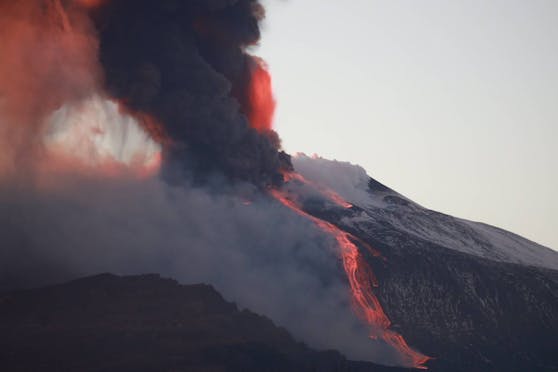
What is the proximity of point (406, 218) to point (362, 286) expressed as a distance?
25561 mm

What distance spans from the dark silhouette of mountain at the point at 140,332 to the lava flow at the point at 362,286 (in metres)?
12.4

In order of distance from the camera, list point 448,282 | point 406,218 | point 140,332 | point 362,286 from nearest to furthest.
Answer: point 140,332
point 362,286
point 448,282
point 406,218

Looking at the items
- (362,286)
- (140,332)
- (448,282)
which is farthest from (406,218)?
(140,332)

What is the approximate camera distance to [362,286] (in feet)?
341

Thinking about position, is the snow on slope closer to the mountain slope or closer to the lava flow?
the mountain slope

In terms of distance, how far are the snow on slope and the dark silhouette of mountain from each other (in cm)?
3731

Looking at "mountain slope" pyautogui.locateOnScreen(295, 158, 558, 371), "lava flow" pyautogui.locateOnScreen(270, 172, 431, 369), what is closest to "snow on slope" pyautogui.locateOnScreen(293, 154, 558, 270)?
"mountain slope" pyautogui.locateOnScreen(295, 158, 558, 371)

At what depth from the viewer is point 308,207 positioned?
116438 mm

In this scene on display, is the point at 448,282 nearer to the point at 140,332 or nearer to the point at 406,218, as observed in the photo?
the point at 406,218

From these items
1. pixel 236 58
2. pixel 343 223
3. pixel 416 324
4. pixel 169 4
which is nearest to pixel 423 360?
pixel 416 324

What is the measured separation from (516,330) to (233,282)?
35114mm

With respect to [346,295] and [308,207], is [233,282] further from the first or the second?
[308,207]

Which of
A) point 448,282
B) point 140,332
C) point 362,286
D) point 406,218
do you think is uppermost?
point 406,218

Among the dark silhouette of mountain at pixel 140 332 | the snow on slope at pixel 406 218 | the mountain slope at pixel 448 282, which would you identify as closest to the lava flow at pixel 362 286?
the mountain slope at pixel 448 282
